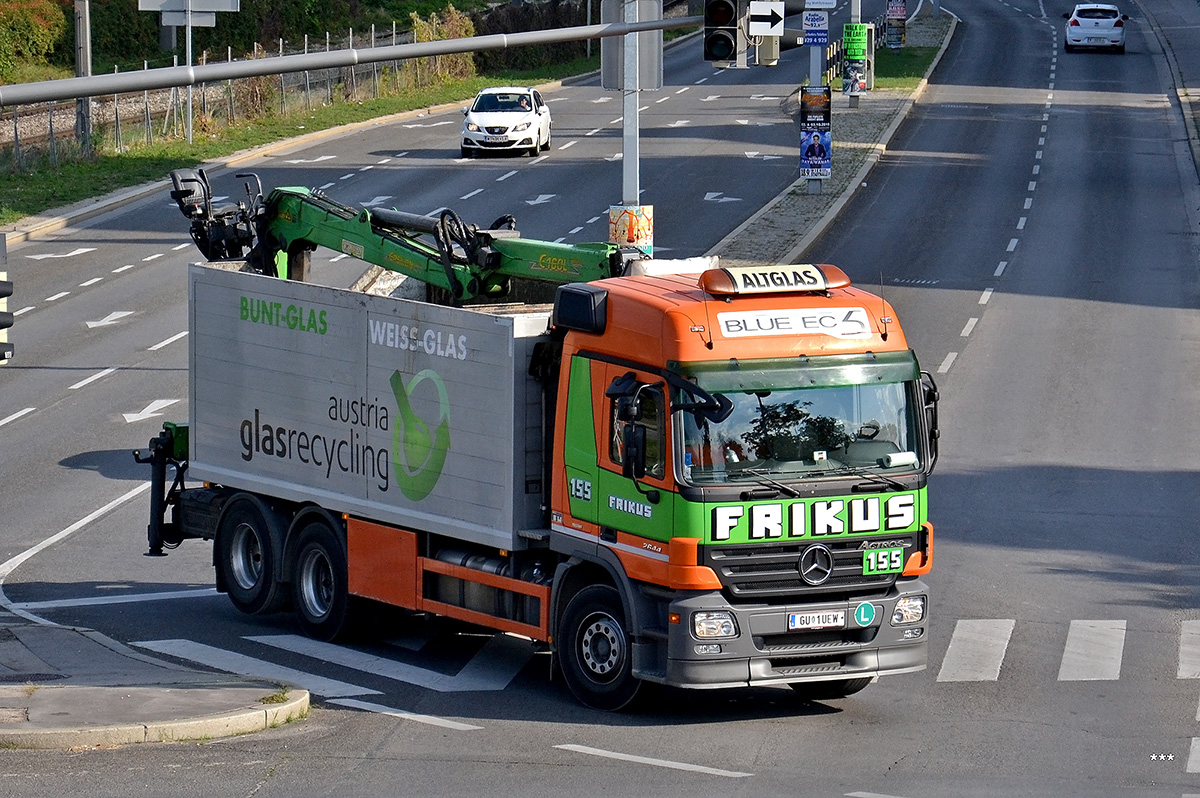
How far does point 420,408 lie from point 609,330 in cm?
225

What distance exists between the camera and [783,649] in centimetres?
1295

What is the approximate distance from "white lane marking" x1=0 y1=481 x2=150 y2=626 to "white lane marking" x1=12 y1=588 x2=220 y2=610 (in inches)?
9.0

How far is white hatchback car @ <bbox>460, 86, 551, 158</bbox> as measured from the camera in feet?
164

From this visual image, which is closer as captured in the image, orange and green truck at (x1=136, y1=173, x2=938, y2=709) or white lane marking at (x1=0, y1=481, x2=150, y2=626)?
orange and green truck at (x1=136, y1=173, x2=938, y2=709)

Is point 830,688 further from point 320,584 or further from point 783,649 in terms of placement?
point 320,584

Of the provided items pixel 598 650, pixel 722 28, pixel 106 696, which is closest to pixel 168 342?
pixel 722 28

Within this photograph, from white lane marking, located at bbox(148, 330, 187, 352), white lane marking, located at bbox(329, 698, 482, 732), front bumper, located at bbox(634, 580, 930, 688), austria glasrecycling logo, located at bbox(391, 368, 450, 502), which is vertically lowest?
white lane marking, located at bbox(329, 698, 482, 732)

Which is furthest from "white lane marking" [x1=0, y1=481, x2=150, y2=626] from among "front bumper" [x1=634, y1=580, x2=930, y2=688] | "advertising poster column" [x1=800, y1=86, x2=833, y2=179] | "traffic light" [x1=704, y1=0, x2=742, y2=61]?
"advertising poster column" [x1=800, y1=86, x2=833, y2=179]

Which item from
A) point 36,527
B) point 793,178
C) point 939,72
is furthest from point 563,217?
point 939,72

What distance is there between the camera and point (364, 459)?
15.5 meters

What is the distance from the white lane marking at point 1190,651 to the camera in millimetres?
14805

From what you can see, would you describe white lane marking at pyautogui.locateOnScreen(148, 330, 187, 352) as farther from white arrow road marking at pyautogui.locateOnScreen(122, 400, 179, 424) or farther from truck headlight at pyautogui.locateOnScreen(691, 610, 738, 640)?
truck headlight at pyautogui.locateOnScreen(691, 610, 738, 640)

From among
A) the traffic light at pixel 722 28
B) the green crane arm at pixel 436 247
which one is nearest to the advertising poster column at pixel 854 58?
the traffic light at pixel 722 28

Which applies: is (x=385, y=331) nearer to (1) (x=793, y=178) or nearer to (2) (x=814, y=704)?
(2) (x=814, y=704)
